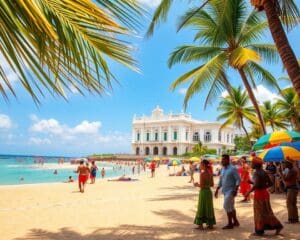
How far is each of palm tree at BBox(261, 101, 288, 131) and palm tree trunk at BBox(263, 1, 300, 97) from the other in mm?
24101

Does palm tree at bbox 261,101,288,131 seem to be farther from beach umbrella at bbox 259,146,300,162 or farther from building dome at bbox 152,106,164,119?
building dome at bbox 152,106,164,119

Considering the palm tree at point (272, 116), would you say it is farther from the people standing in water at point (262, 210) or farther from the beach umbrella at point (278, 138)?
the people standing in water at point (262, 210)

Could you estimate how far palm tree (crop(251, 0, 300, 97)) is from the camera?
526 centimetres

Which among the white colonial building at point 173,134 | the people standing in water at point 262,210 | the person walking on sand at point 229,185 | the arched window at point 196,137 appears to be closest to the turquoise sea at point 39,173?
the person walking on sand at point 229,185

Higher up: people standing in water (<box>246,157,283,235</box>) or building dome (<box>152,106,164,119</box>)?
building dome (<box>152,106,164,119</box>)

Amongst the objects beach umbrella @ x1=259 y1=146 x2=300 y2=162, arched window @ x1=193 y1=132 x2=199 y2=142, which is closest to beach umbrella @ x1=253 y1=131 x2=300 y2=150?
beach umbrella @ x1=259 y1=146 x2=300 y2=162

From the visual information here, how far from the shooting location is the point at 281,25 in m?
5.66

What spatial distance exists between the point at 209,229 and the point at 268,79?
25.4ft

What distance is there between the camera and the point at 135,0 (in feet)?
5.23

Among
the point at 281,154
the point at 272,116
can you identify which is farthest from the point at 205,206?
the point at 272,116

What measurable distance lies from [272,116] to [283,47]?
25733 mm

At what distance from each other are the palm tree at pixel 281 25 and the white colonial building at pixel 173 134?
66130mm

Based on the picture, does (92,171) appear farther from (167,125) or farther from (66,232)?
(167,125)

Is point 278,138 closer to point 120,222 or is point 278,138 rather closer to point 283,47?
point 283,47
